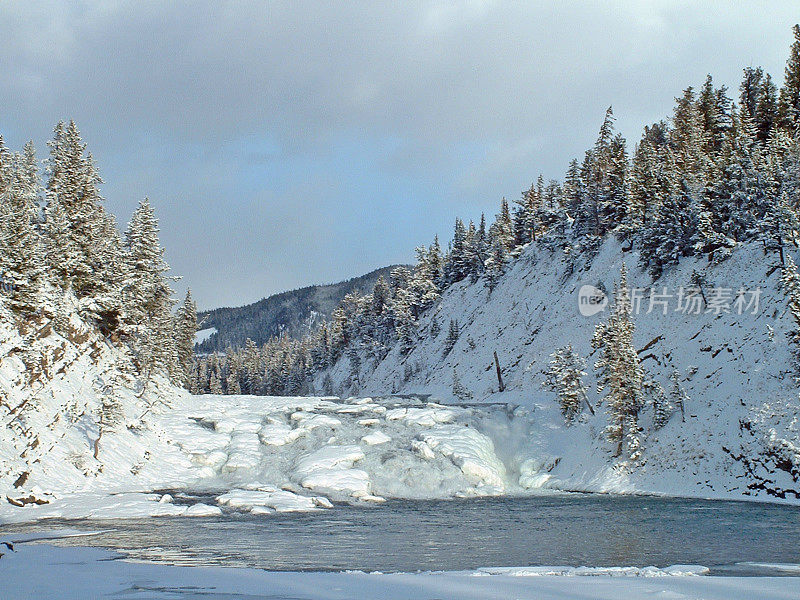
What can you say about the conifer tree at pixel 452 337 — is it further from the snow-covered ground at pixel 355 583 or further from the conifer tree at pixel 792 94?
the snow-covered ground at pixel 355 583

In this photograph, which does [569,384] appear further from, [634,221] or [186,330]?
[186,330]

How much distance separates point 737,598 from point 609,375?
31609 mm

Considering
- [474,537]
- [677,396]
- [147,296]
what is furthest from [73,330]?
Answer: [677,396]

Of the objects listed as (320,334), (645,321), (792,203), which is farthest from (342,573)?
(320,334)

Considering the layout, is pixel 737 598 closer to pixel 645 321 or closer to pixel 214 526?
pixel 214 526

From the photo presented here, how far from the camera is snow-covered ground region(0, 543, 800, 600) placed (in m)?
9.89

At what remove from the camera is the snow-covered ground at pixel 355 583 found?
32.4 ft

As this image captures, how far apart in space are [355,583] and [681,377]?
122 ft

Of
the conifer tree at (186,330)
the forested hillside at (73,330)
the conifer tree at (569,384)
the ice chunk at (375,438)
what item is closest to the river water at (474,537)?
the forested hillside at (73,330)

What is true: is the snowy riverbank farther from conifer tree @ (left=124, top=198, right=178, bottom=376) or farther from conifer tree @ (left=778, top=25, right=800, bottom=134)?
conifer tree @ (left=778, top=25, right=800, bottom=134)

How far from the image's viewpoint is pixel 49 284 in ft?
125

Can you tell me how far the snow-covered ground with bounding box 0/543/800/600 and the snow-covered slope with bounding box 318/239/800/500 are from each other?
22.3 metres

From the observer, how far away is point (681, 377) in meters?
41.9

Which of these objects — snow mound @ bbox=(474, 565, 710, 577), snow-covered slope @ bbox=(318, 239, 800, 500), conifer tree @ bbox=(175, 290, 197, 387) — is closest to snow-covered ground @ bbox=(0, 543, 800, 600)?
snow mound @ bbox=(474, 565, 710, 577)
